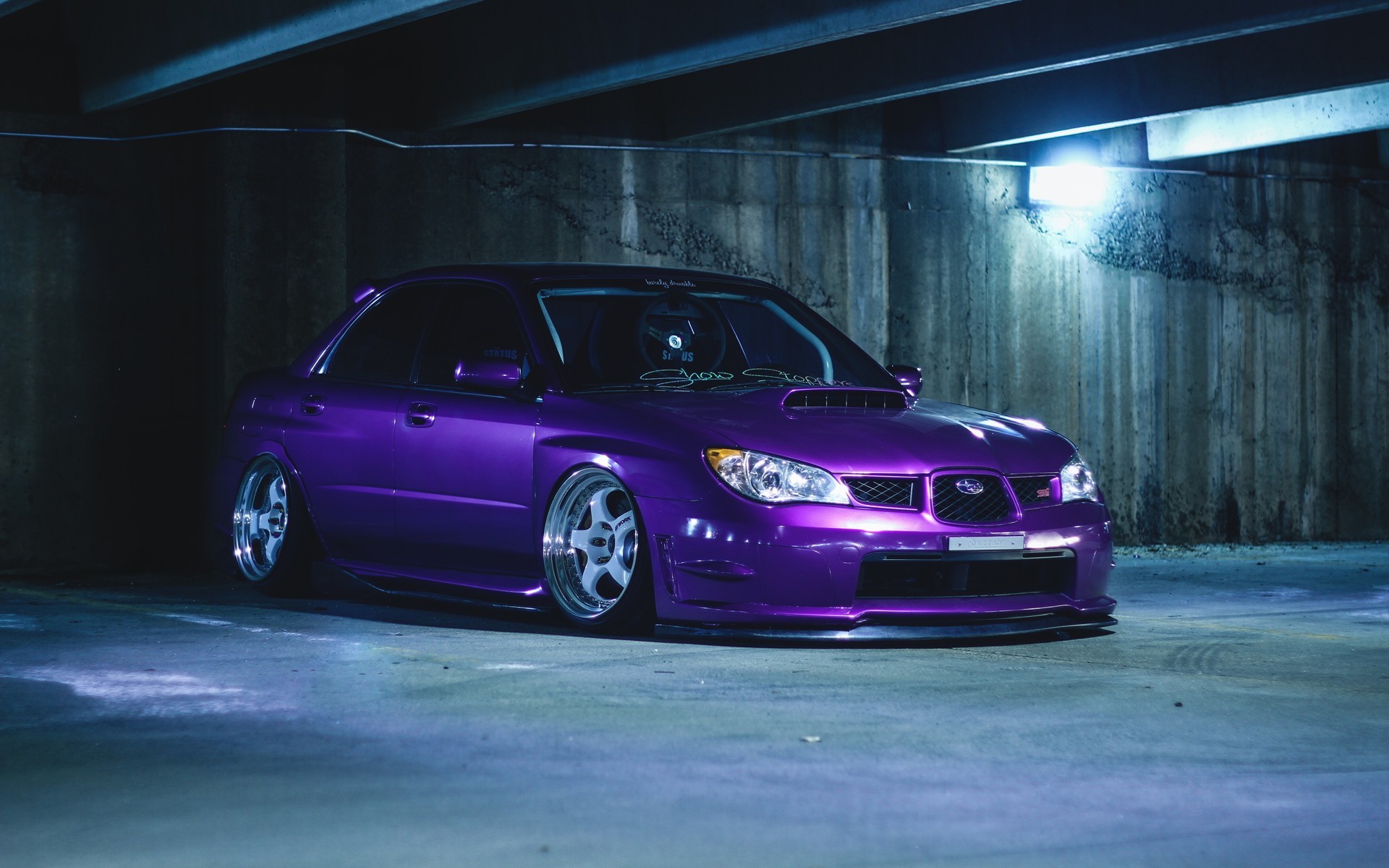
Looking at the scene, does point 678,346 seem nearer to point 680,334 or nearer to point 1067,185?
point 680,334

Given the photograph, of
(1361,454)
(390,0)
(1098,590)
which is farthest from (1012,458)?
(1361,454)

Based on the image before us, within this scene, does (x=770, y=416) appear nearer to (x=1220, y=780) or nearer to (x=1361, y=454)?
(x=1220, y=780)

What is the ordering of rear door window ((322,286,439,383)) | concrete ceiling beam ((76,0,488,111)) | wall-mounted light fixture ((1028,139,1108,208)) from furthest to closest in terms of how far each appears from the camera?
wall-mounted light fixture ((1028,139,1108,208)) < concrete ceiling beam ((76,0,488,111)) < rear door window ((322,286,439,383))

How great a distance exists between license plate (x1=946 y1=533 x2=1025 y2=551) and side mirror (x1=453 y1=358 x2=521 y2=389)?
1909mm


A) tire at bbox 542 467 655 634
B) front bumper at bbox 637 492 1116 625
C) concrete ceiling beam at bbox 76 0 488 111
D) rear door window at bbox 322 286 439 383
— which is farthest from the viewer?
concrete ceiling beam at bbox 76 0 488 111

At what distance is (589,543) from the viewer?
7344 mm

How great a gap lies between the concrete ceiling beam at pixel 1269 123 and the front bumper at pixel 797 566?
7.75 m

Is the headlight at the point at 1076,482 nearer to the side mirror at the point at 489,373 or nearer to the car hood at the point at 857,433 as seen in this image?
the car hood at the point at 857,433

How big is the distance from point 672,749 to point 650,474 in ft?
7.42

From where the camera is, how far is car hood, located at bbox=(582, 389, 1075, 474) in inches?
270

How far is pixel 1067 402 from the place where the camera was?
1594 centimetres

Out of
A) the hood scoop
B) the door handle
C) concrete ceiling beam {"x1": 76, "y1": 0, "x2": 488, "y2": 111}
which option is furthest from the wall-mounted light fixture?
the door handle

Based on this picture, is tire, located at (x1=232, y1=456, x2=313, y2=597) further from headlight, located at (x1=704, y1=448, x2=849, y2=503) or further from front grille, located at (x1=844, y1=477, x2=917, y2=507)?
front grille, located at (x1=844, y1=477, x2=917, y2=507)

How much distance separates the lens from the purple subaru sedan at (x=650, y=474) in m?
6.79
